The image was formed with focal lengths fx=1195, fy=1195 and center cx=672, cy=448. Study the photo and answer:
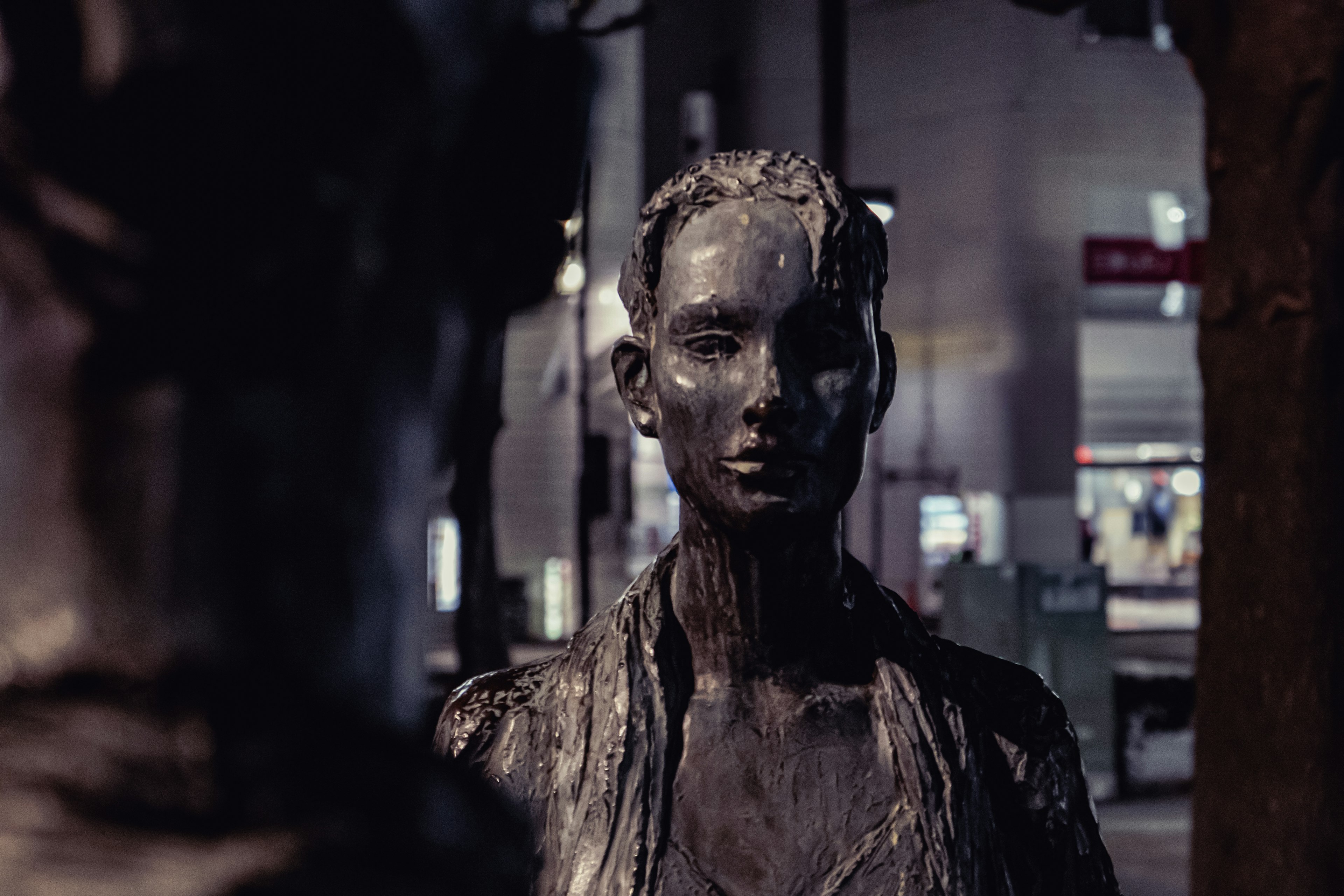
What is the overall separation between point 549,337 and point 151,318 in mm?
13497

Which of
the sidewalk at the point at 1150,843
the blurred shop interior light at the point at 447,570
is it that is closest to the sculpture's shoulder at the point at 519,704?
the sidewalk at the point at 1150,843

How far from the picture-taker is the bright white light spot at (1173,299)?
13484mm

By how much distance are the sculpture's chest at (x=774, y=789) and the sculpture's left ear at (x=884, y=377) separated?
427 millimetres

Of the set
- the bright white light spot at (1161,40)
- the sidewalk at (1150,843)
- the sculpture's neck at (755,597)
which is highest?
the bright white light spot at (1161,40)

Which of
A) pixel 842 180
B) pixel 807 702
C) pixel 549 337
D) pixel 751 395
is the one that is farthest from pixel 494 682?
pixel 549 337

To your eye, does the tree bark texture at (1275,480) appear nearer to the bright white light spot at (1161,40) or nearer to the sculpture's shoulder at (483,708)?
the sculpture's shoulder at (483,708)

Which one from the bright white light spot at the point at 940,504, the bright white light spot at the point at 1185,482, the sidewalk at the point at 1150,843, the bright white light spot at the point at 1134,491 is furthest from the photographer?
the bright white light spot at the point at 1185,482

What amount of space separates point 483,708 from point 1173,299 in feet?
43.4

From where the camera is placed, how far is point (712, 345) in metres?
1.75

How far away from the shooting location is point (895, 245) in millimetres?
14062

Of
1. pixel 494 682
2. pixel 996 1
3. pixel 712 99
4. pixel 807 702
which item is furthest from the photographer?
pixel 712 99

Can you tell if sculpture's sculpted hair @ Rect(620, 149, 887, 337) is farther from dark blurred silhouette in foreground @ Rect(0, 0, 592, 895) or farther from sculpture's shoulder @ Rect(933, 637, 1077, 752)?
dark blurred silhouette in foreground @ Rect(0, 0, 592, 895)

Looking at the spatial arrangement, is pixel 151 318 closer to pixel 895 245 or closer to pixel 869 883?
pixel 869 883

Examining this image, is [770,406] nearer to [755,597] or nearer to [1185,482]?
[755,597]
